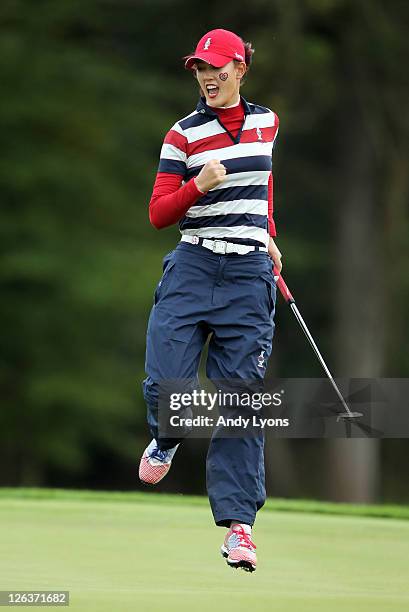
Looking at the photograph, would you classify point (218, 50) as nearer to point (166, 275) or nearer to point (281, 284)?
point (166, 275)

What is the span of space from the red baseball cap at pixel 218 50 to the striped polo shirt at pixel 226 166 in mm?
152

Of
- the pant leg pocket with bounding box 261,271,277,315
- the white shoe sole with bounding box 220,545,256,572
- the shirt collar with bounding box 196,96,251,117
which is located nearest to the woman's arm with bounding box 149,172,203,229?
the shirt collar with bounding box 196,96,251,117

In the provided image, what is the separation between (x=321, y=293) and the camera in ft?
68.3

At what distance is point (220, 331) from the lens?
4.92m

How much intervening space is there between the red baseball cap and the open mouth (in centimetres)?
7

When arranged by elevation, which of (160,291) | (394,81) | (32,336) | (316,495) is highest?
(394,81)

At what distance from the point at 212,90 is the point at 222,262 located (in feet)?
1.86

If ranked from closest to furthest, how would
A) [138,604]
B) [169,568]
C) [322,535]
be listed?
[138,604]
[169,568]
[322,535]

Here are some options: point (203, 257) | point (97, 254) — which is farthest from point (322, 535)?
point (97, 254)

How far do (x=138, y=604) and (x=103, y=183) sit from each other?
14.3m

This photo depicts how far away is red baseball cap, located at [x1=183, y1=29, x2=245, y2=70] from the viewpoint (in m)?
4.80

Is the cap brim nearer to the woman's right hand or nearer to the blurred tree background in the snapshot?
the woman's right hand

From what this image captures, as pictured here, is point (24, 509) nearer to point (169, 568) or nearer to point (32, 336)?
point (169, 568)

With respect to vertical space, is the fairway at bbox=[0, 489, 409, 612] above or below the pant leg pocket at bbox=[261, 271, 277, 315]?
below
